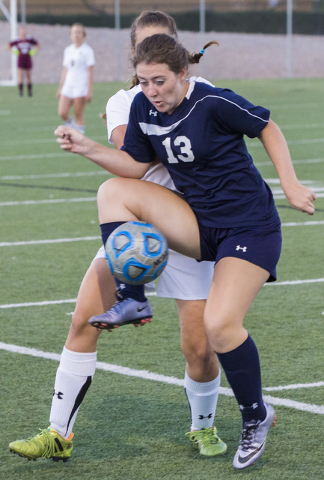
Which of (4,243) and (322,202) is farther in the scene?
(322,202)

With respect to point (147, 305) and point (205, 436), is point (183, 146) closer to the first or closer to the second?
point (147, 305)

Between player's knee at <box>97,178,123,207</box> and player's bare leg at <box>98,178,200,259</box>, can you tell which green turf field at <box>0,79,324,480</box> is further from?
player's knee at <box>97,178,123,207</box>

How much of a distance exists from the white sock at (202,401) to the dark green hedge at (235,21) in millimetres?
44384

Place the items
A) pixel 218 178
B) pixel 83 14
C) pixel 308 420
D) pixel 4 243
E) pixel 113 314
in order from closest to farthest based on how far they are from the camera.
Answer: pixel 113 314
pixel 218 178
pixel 308 420
pixel 4 243
pixel 83 14

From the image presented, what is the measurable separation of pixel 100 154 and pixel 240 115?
68 cm

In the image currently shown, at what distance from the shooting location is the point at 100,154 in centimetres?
364

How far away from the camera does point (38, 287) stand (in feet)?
21.6

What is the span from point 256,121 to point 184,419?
1.65m

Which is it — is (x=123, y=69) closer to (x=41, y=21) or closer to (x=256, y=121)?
(x=41, y=21)

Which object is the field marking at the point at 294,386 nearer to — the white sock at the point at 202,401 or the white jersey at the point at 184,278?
the white sock at the point at 202,401

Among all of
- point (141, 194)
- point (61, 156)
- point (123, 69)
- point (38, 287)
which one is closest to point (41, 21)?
point (123, 69)

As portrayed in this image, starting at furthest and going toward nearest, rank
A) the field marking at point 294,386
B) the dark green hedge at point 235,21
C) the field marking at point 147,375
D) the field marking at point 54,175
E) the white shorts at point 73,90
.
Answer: the dark green hedge at point 235,21
the white shorts at point 73,90
the field marking at point 54,175
the field marking at point 294,386
the field marking at point 147,375

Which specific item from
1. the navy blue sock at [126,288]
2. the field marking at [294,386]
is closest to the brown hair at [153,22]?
the navy blue sock at [126,288]

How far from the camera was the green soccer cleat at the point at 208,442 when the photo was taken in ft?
12.2
